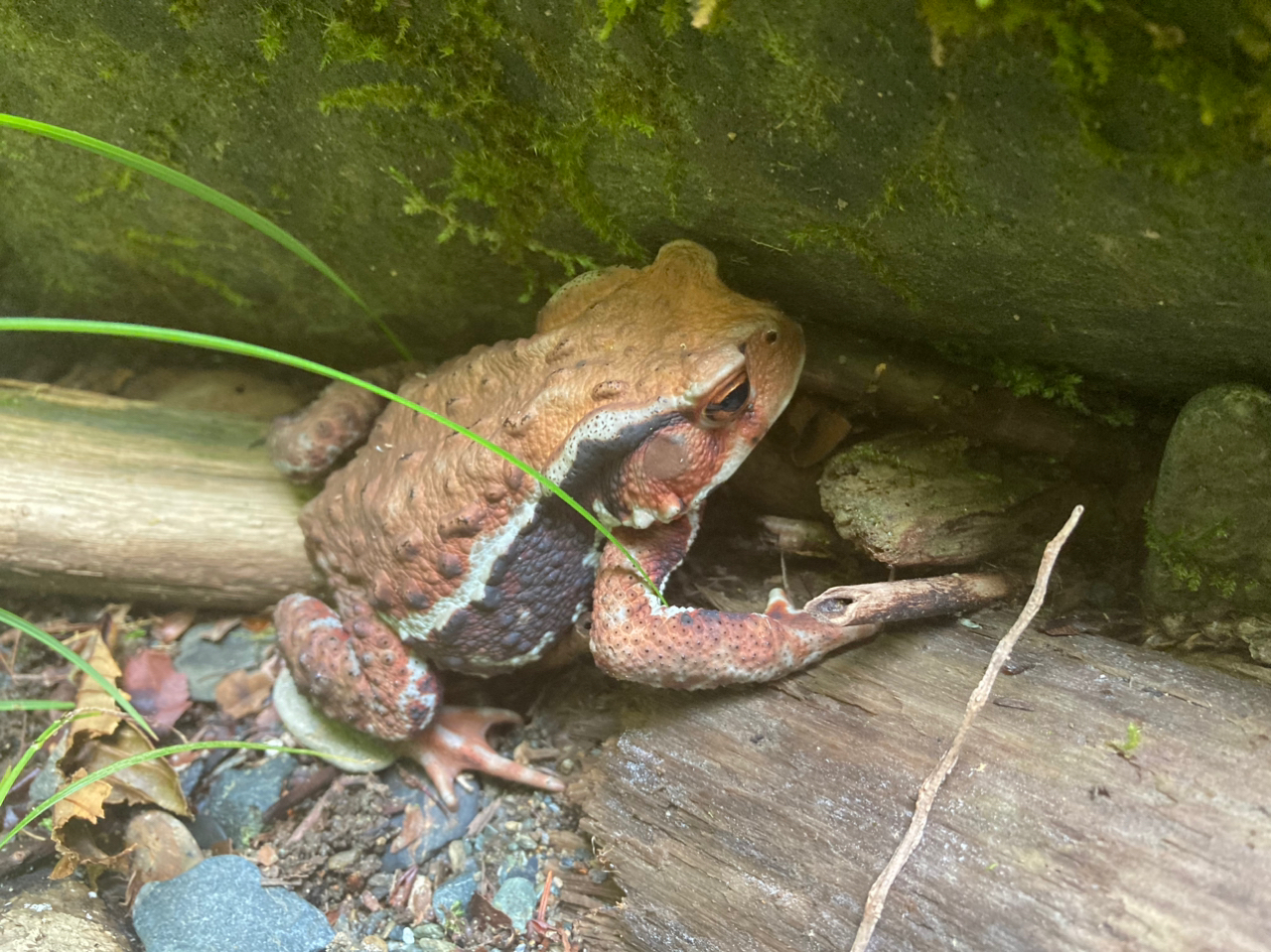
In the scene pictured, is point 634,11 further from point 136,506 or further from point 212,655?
point 212,655

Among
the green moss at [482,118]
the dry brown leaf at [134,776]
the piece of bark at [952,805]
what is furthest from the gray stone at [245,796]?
the green moss at [482,118]

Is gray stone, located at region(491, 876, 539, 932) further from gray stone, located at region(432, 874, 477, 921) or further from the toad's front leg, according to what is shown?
the toad's front leg

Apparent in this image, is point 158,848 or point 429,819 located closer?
point 158,848

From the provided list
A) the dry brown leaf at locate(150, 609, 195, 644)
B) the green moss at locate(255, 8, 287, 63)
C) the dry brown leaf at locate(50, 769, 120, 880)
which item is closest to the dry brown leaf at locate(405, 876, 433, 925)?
the dry brown leaf at locate(50, 769, 120, 880)

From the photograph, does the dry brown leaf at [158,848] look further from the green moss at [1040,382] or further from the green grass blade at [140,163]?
the green moss at [1040,382]

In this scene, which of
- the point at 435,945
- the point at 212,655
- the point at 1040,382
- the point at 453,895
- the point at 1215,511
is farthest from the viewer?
the point at 212,655

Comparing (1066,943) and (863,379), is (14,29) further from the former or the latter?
(1066,943)

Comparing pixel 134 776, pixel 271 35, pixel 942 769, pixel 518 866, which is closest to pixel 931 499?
pixel 942 769
